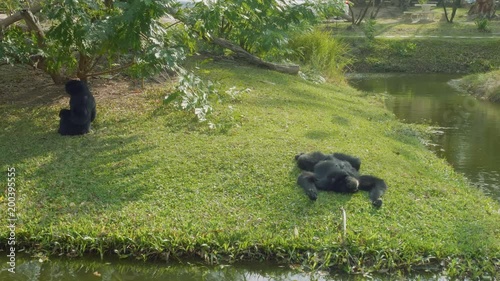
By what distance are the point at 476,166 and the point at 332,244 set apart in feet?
15.2

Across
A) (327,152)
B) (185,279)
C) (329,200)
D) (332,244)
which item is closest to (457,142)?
(327,152)

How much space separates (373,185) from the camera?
6527 mm

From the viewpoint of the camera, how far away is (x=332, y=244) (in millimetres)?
5508

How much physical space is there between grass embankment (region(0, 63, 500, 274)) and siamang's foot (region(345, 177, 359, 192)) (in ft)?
0.34

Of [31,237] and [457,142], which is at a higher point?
[31,237]

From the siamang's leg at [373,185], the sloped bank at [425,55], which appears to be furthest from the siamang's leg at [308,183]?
the sloped bank at [425,55]

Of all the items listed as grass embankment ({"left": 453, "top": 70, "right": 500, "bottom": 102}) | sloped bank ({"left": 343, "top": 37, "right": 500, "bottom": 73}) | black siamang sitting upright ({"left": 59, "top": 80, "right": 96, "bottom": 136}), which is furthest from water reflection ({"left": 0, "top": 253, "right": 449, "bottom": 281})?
→ sloped bank ({"left": 343, "top": 37, "right": 500, "bottom": 73})

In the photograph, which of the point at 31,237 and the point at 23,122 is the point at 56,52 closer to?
the point at 23,122

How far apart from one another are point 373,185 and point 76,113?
3802 millimetres

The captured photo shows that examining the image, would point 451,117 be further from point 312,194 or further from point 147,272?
point 147,272

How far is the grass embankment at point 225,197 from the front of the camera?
553 centimetres

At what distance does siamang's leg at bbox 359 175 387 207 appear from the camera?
6.38m

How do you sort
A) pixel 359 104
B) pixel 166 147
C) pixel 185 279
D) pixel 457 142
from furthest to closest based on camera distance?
pixel 359 104 → pixel 457 142 → pixel 166 147 → pixel 185 279

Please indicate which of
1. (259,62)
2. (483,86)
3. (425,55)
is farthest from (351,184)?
(425,55)
